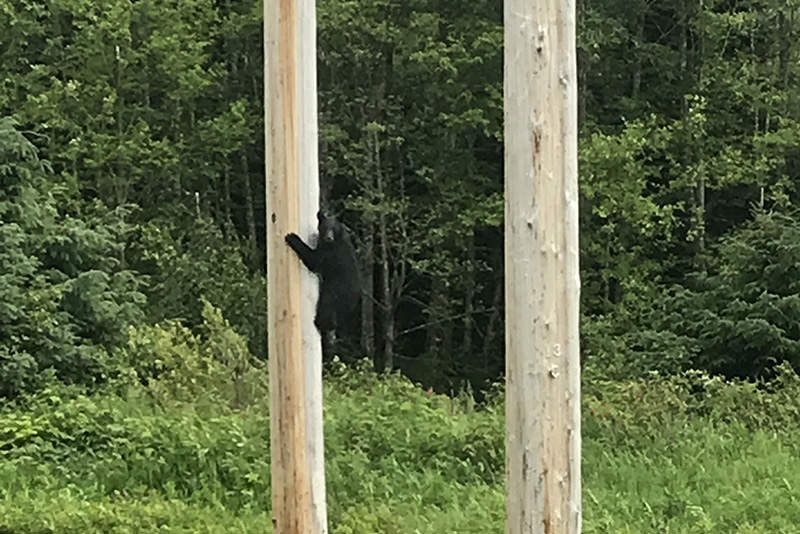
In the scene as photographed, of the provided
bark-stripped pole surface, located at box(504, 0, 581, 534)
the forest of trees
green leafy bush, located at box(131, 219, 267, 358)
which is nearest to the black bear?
bark-stripped pole surface, located at box(504, 0, 581, 534)

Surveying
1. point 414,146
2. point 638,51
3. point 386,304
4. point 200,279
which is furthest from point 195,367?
point 638,51

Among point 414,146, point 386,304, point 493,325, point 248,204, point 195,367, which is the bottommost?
point 493,325

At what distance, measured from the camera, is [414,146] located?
743 inches

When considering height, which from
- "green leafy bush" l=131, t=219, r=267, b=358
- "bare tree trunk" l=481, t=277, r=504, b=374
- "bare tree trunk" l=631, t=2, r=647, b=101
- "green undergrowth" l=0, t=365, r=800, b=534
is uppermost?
"bare tree trunk" l=631, t=2, r=647, b=101

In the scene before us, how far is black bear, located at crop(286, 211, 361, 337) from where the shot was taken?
3537 millimetres

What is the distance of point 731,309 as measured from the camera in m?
11.3

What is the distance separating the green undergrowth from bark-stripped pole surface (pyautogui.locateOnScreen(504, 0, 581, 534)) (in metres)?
2.51

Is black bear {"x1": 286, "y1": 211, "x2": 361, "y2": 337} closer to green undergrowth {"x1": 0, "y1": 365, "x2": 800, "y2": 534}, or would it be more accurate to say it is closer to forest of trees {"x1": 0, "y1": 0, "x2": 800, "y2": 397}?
green undergrowth {"x1": 0, "y1": 365, "x2": 800, "y2": 534}

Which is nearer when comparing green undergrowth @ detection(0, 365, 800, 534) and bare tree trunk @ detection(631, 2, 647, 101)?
green undergrowth @ detection(0, 365, 800, 534)

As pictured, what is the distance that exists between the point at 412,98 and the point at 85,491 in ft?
43.3

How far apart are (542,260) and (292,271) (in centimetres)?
97

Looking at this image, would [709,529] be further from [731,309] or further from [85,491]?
[731,309]

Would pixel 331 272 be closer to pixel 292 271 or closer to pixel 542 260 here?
pixel 292 271

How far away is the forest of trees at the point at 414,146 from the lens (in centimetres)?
1630
